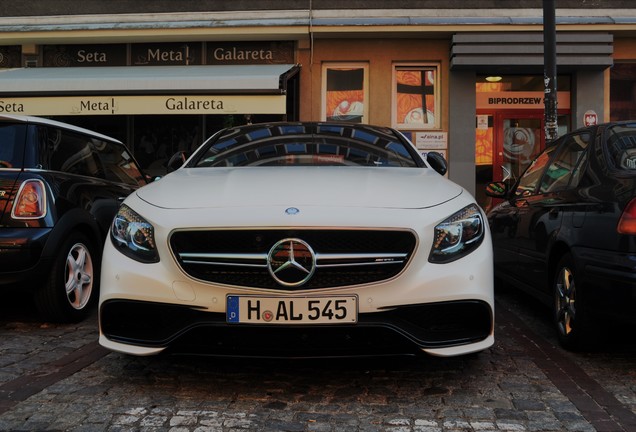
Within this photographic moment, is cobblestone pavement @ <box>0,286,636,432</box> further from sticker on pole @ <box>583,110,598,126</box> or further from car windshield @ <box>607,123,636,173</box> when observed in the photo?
sticker on pole @ <box>583,110,598,126</box>

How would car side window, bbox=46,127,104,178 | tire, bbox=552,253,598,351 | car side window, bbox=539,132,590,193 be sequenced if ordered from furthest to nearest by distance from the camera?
1. car side window, bbox=46,127,104,178
2. car side window, bbox=539,132,590,193
3. tire, bbox=552,253,598,351

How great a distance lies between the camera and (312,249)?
2.76 meters

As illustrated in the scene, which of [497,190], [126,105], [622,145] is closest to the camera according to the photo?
[622,145]

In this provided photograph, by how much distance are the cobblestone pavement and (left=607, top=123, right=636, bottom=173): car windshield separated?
3.95ft

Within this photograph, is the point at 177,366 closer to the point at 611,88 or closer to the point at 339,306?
the point at 339,306

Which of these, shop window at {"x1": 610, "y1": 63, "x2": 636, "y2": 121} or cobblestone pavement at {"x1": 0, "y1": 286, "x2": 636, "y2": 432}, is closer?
cobblestone pavement at {"x1": 0, "y1": 286, "x2": 636, "y2": 432}

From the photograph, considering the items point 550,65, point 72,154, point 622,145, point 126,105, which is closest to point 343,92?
point 126,105

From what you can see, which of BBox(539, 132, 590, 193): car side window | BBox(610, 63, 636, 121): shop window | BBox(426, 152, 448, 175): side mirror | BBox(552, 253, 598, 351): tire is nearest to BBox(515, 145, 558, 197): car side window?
BBox(539, 132, 590, 193): car side window

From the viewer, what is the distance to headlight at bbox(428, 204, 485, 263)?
9.24 feet

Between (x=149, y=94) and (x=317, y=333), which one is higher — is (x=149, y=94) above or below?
above

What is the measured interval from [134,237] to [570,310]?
264 cm

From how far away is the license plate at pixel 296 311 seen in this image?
2.66 meters

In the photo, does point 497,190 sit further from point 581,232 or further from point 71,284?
point 71,284

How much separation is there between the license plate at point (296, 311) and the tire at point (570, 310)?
158 centimetres
